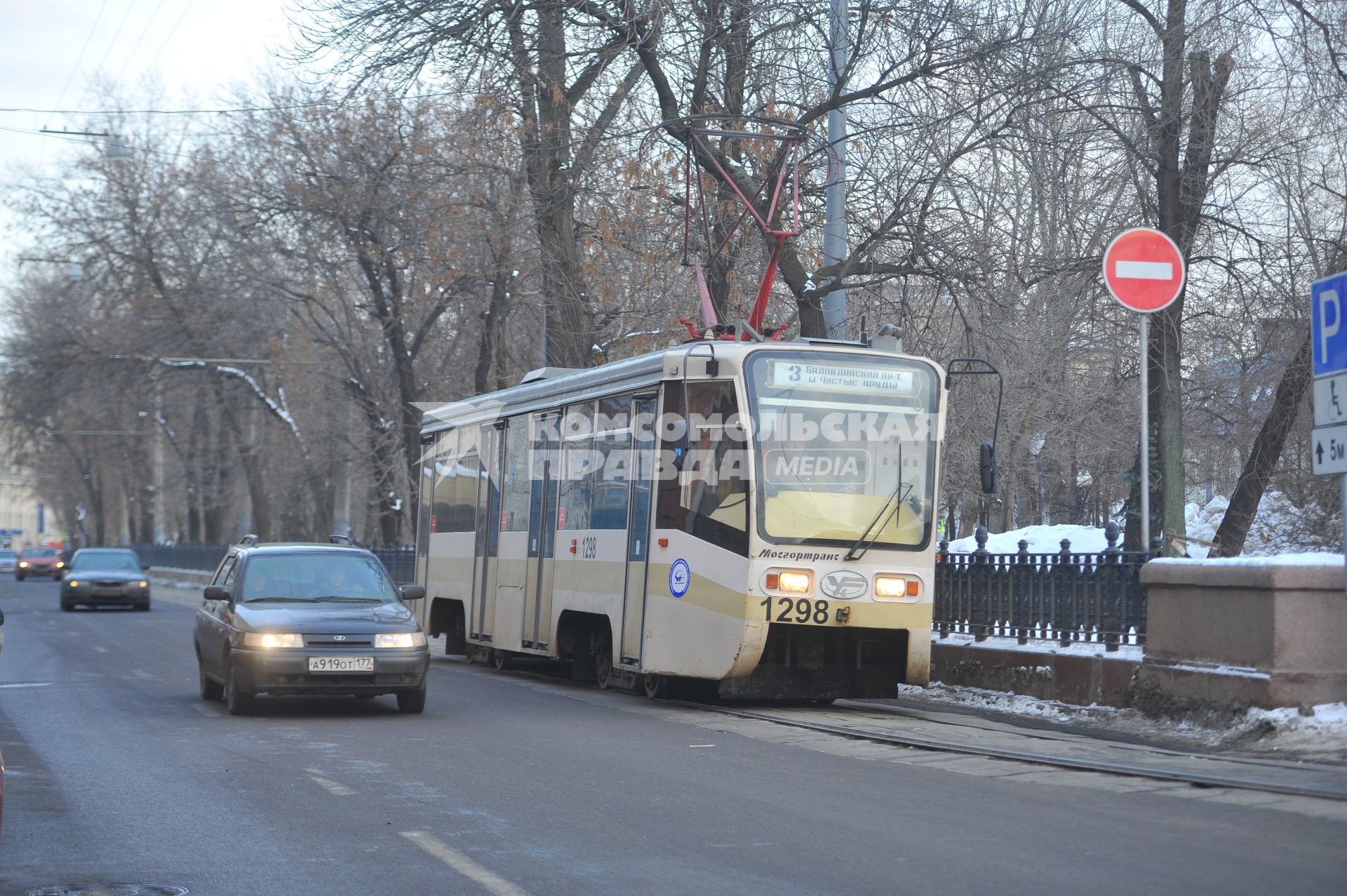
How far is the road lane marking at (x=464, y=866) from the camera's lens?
6.42 metres

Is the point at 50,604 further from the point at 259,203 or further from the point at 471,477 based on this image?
the point at 471,477

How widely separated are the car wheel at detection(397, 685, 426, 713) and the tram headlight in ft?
13.3

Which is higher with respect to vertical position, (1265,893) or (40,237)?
(40,237)

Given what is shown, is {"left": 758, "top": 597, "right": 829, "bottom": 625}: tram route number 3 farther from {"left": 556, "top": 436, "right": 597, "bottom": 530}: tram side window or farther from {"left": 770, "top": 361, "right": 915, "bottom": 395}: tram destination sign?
{"left": 556, "top": 436, "right": 597, "bottom": 530}: tram side window

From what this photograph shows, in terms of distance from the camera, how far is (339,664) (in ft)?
42.5

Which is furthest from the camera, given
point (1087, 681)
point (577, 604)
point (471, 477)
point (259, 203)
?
point (259, 203)

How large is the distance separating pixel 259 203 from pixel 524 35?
16322mm

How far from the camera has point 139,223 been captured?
1916 inches

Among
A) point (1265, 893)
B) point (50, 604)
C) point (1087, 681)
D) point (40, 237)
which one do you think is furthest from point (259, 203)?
point (1265, 893)

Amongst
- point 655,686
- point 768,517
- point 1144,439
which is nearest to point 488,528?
point 655,686

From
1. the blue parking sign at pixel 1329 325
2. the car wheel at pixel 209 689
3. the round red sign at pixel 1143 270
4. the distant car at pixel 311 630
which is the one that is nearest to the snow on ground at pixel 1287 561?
the blue parking sign at pixel 1329 325

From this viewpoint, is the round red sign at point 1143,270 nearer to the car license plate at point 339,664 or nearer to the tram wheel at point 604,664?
the tram wheel at point 604,664

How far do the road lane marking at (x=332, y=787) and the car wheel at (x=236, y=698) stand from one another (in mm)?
3667

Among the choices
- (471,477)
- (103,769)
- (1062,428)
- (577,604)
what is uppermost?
(1062,428)
